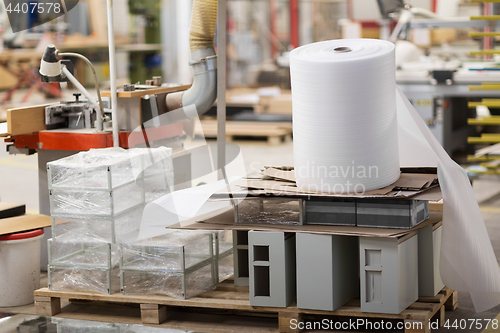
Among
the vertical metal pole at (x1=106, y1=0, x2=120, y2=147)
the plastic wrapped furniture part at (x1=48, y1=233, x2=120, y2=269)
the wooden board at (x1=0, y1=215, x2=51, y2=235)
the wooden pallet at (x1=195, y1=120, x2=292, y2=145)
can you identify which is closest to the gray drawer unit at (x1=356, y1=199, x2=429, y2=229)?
the plastic wrapped furniture part at (x1=48, y1=233, x2=120, y2=269)

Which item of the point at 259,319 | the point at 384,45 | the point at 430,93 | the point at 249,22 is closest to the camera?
the point at 384,45

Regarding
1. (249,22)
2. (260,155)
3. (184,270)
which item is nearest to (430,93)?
(260,155)

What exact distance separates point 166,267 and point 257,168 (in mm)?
1619

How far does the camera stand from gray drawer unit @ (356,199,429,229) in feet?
9.86

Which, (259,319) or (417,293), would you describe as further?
(259,319)

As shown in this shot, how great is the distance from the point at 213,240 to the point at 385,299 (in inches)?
40.3

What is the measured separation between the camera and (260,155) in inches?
328

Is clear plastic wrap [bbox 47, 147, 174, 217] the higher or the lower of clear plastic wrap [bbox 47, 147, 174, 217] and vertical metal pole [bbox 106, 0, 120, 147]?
the lower

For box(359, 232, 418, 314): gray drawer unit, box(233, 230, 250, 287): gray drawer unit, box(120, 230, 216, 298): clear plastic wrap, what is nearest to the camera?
box(359, 232, 418, 314): gray drawer unit

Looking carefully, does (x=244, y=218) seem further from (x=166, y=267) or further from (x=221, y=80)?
(x=221, y=80)

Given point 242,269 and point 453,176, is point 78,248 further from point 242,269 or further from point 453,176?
point 453,176

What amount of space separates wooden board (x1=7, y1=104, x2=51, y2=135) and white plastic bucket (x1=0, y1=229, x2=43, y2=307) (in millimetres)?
648

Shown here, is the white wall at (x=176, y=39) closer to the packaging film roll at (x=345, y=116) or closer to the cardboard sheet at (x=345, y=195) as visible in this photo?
the cardboard sheet at (x=345, y=195)

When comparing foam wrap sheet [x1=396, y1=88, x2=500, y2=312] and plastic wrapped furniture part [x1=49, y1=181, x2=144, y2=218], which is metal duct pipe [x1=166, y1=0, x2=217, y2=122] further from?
foam wrap sheet [x1=396, y1=88, x2=500, y2=312]
